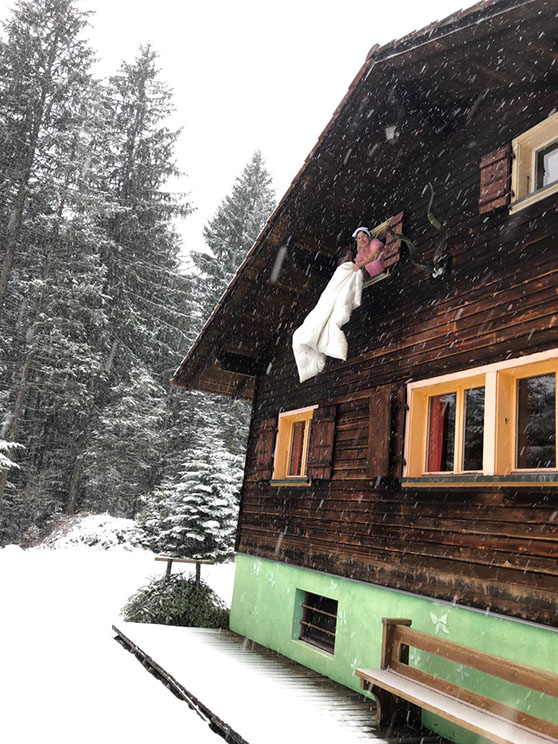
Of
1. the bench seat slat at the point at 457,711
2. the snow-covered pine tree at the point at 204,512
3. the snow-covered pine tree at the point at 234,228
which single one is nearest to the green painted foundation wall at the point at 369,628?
the bench seat slat at the point at 457,711

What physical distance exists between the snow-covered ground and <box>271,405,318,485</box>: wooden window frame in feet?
10.2

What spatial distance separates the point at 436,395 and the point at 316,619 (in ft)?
11.8

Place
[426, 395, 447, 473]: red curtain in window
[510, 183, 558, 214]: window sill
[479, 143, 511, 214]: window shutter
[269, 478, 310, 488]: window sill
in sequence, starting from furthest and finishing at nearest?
1. [269, 478, 310, 488]: window sill
2. [426, 395, 447, 473]: red curtain in window
3. [479, 143, 511, 214]: window shutter
4. [510, 183, 558, 214]: window sill

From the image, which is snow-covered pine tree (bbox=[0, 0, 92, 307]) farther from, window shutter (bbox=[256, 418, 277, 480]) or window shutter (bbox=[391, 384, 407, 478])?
window shutter (bbox=[391, 384, 407, 478])

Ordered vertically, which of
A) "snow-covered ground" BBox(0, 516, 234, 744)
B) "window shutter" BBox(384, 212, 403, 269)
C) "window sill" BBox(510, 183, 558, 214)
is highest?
"window shutter" BBox(384, 212, 403, 269)

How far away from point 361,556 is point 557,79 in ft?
16.3

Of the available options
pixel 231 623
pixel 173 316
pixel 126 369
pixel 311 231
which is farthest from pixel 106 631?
pixel 173 316

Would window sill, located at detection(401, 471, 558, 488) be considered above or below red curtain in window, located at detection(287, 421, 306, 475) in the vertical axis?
below

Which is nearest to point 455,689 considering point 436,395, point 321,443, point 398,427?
point 398,427

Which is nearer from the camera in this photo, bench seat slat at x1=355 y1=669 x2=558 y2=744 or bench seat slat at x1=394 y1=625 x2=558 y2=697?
bench seat slat at x1=355 y1=669 x2=558 y2=744

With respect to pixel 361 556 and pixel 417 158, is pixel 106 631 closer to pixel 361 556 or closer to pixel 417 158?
pixel 361 556

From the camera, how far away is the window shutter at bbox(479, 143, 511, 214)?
5574 millimetres

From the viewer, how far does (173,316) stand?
25.2 metres

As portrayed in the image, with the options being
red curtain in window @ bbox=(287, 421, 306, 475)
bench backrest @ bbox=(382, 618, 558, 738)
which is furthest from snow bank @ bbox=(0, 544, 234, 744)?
red curtain in window @ bbox=(287, 421, 306, 475)
